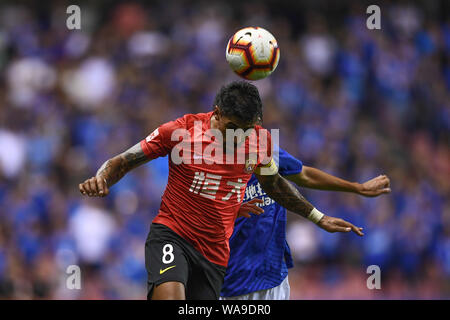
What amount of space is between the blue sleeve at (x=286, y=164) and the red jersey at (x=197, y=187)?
1.96 ft

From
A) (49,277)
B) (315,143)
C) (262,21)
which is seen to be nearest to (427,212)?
(315,143)

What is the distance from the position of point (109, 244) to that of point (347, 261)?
3.42 metres

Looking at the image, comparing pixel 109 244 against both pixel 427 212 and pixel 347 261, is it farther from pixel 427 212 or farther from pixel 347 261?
pixel 427 212

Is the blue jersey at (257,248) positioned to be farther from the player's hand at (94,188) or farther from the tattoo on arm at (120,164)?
the player's hand at (94,188)

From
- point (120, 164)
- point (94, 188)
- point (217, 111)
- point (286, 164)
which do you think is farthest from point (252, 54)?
point (94, 188)

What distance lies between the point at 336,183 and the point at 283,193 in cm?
89

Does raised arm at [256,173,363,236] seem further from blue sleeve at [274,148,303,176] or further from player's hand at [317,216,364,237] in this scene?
blue sleeve at [274,148,303,176]

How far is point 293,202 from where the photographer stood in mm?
5211

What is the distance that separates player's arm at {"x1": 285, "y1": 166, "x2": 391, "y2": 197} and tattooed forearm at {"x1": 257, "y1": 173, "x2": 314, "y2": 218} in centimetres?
55

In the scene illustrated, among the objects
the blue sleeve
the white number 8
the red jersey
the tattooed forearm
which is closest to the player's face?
the red jersey

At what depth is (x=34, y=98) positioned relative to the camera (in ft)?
36.7

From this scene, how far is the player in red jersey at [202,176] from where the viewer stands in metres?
4.72

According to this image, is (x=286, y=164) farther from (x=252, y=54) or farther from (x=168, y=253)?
(x=168, y=253)

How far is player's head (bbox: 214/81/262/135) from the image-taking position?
4.71m
